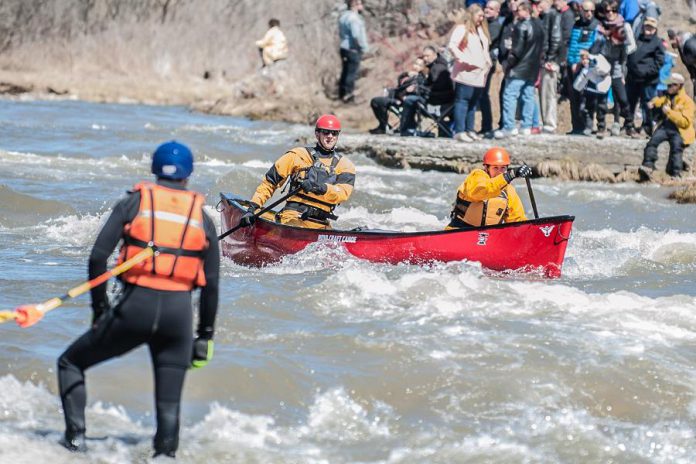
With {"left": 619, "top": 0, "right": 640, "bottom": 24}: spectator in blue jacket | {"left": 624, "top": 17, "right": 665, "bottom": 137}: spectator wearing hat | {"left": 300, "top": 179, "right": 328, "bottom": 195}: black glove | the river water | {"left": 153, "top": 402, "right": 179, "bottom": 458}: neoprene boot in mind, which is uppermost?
{"left": 619, "top": 0, "right": 640, "bottom": 24}: spectator in blue jacket

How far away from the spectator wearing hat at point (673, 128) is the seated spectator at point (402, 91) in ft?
11.0

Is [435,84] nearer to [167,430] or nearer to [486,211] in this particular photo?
[486,211]

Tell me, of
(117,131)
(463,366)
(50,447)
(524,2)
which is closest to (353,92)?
(117,131)

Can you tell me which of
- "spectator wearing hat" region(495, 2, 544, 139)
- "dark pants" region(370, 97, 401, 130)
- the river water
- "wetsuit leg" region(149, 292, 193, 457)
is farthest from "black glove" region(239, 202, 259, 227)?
"dark pants" region(370, 97, 401, 130)

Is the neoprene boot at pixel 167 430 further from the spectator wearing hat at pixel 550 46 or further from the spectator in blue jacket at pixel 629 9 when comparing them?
the spectator in blue jacket at pixel 629 9

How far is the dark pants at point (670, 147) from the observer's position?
16125mm

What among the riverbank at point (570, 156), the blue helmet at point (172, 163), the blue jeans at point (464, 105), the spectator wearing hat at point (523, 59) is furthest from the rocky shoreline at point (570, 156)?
the blue helmet at point (172, 163)

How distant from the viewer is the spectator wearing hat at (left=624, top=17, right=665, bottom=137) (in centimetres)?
1656

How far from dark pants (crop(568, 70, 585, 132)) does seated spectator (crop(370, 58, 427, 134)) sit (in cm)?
207

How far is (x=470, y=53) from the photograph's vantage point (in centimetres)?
1655

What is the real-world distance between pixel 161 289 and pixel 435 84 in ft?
41.2

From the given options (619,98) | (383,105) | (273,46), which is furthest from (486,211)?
(273,46)

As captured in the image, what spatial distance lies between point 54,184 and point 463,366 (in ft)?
30.0

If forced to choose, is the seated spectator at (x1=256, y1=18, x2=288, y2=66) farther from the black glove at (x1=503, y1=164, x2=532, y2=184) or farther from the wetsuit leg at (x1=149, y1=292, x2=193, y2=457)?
the wetsuit leg at (x1=149, y1=292, x2=193, y2=457)
